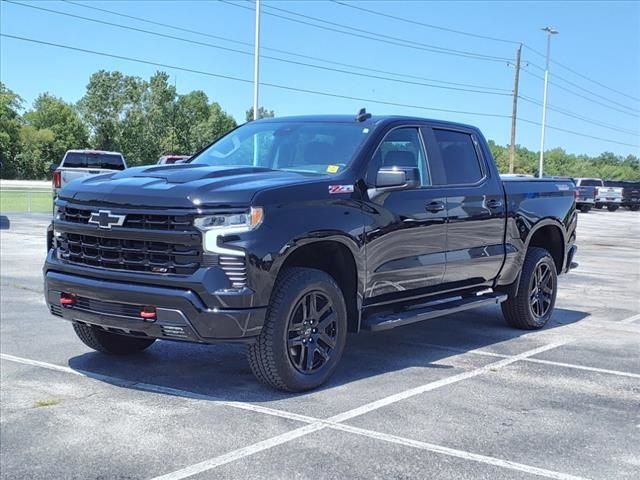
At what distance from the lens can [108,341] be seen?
20.5ft

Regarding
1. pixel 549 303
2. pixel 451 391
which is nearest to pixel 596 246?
pixel 549 303

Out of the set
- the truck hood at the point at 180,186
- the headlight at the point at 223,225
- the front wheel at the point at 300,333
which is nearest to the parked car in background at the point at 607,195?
the front wheel at the point at 300,333

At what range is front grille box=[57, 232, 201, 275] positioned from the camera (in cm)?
484

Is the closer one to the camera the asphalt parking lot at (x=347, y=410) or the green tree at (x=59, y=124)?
the asphalt parking lot at (x=347, y=410)

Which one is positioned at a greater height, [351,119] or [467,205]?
[351,119]

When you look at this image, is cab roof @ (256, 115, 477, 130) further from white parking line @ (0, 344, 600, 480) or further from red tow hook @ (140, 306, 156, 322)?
red tow hook @ (140, 306, 156, 322)

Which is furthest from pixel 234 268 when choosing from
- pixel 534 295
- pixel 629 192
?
pixel 629 192

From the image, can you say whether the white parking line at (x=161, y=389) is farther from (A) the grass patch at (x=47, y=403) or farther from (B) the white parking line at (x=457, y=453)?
(A) the grass patch at (x=47, y=403)

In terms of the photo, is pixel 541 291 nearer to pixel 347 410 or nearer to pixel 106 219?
pixel 347 410

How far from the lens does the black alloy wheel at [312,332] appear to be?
5305mm

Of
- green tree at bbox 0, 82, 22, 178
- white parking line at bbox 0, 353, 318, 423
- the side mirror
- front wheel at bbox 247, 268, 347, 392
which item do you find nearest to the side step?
front wheel at bbox 247, 268, 347, 392

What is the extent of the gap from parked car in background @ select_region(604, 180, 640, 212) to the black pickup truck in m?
43.9

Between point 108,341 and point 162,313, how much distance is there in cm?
166

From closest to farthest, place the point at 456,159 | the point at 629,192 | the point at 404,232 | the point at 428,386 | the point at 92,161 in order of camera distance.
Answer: the point at 428,386
the point at 404,232
the point at 456,159
the point at 92,161
the point at 629,192
